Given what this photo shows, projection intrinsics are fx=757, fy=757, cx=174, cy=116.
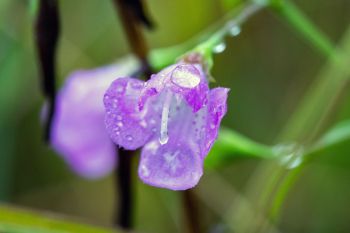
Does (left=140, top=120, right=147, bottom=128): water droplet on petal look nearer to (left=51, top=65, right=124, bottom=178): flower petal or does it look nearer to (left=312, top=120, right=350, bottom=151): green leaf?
(left=312, top=120, right=350, bottom=151): green leaf

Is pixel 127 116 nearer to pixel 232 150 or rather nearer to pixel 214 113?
pixel 214 113

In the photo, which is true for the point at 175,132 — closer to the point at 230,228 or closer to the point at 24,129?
the point at 230,228

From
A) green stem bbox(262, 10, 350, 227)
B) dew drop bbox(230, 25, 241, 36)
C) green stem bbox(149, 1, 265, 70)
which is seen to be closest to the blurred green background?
green stem bbox(262, 10, 350, 227)

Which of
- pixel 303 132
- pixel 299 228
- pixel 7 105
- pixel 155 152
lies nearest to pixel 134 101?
pixel 155 152

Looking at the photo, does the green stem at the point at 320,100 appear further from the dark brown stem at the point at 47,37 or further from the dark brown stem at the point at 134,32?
the dark brown stem at the point at 47,37

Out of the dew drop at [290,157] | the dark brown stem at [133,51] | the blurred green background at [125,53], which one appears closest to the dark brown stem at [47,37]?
the dark brown stem at [133,51]
